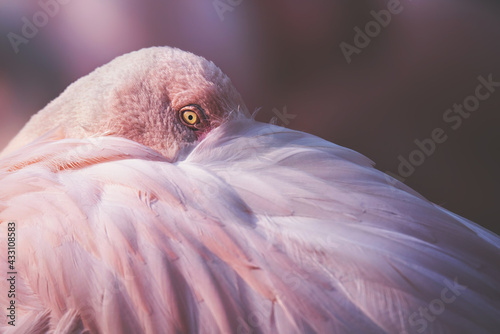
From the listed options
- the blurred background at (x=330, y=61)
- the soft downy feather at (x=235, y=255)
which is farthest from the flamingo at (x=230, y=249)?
the blurred background at (x=330, y=61)

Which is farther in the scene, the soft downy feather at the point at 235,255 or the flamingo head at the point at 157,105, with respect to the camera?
the flamingo head at the point at 157,105

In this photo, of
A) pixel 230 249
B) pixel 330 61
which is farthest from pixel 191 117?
pixel 330 61

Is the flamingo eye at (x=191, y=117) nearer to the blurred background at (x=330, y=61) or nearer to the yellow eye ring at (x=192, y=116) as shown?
the yellow eye ring at (x=192, y=116)

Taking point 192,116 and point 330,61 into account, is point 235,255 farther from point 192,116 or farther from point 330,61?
point 330,61

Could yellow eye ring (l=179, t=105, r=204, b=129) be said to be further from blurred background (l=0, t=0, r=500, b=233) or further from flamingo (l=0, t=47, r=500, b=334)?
blurred background (l=0, t=0, r=500, b=233)

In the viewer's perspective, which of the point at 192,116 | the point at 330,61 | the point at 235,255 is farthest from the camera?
the point at 330,61

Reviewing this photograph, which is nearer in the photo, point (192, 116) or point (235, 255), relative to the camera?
point (235, 255)

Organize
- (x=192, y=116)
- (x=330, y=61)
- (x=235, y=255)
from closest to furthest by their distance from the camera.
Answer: (x=235, y=255)
(x=192, y=116)
(x=330, y=61)
